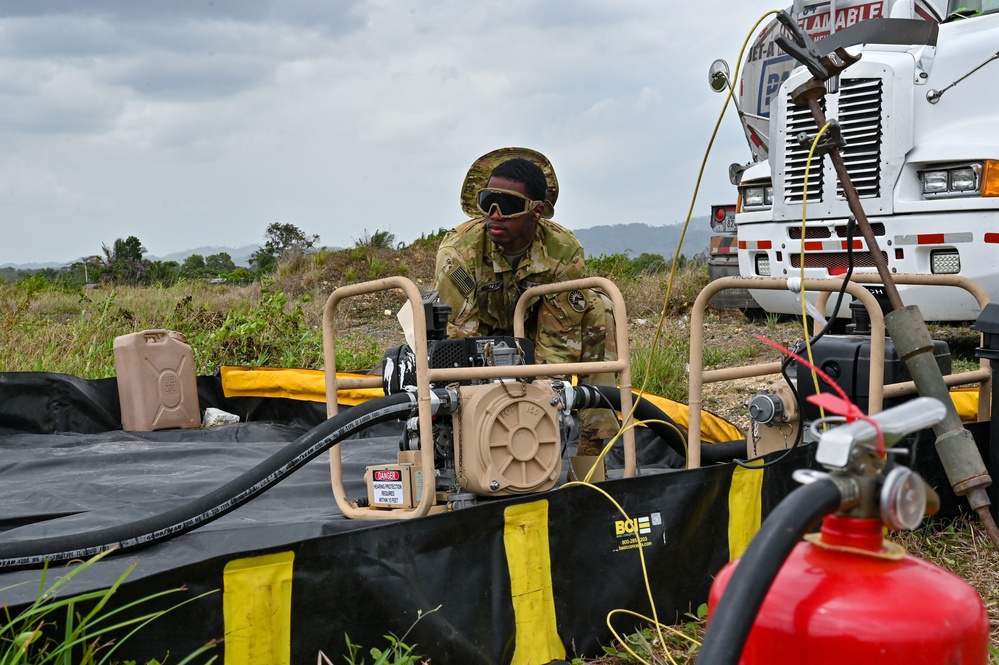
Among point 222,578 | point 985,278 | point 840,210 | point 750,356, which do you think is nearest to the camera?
point 222,578

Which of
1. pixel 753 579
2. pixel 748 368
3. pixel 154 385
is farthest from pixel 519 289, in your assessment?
pixel 753 579

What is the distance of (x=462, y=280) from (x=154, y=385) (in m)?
1.95

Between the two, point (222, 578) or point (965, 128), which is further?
point (965, 128)

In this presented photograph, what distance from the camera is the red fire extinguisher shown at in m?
1.07

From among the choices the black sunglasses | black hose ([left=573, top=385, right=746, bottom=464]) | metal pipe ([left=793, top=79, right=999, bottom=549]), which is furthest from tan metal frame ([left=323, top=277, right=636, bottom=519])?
metal pipe ([left=793, top=79, right=999, bottom=549])

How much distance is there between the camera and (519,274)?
423 centimetres

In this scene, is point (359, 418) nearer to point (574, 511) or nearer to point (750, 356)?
point (574, 511)

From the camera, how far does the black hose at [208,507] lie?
2.52 metres

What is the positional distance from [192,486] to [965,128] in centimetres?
416

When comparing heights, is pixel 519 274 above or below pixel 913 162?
below

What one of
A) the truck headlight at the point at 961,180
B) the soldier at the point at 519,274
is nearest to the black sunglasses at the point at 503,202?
the soldier at the point at 519,274

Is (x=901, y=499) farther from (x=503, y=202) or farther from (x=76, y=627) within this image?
(x=503, y=202)

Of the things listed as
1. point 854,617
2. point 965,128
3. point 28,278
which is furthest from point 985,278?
point 28,278

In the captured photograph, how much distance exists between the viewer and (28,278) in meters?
10.4
